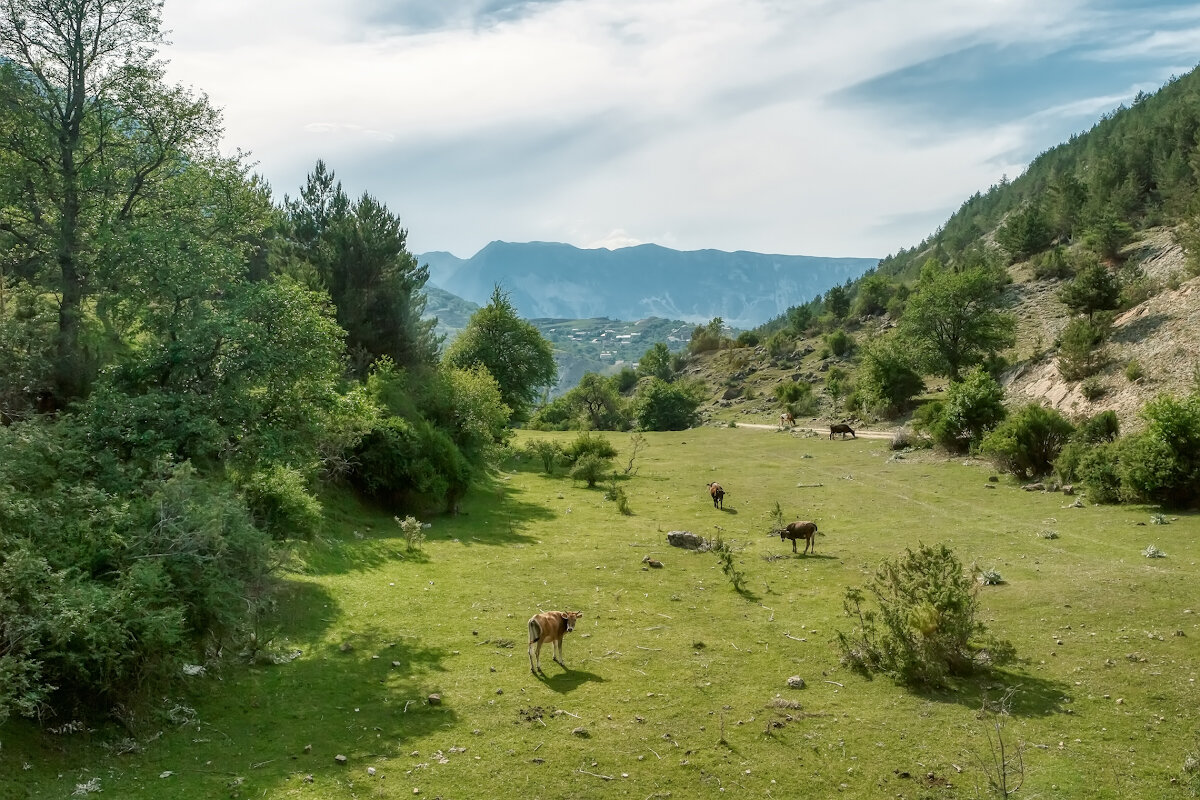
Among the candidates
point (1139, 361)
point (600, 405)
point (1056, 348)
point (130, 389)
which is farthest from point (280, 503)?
point (600, 405)

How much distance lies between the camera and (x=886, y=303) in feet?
315

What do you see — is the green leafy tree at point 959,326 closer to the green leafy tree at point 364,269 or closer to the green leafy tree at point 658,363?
the green leafy tree at point 364,269

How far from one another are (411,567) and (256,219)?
374 inches

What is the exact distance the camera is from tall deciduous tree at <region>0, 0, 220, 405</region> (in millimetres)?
13180

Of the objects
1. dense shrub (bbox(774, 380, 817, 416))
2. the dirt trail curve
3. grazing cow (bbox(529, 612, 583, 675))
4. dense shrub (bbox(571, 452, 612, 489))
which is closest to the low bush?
dense shrub (bbox(571, 452, 612, 489))

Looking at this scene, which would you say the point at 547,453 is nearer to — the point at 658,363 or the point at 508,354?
the point at 508,354

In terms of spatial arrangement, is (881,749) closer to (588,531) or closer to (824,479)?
(588,531)

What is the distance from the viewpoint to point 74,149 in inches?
544

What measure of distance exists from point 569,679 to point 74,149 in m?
14.0

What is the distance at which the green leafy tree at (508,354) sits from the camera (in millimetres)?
53125

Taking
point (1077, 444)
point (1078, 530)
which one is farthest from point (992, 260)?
point (1078, 530)

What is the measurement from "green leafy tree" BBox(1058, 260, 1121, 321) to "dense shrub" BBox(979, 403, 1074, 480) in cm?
1914

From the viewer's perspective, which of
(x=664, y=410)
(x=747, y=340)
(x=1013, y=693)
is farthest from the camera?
(x=747, y=340)

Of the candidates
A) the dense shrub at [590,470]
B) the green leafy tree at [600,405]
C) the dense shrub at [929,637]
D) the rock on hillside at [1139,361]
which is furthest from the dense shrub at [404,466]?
the green leafy tree at [600,405]
